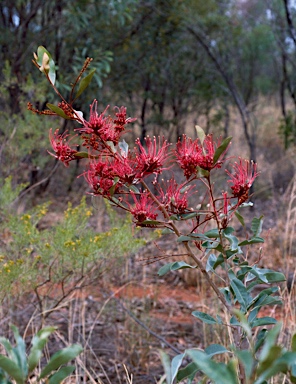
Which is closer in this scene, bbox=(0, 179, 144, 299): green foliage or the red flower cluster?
the red flower cluster

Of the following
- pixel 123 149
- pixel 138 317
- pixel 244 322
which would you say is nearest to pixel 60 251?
pixel 138 317

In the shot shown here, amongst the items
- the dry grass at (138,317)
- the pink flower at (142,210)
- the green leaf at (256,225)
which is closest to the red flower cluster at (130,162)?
the pink flower at (142,210)

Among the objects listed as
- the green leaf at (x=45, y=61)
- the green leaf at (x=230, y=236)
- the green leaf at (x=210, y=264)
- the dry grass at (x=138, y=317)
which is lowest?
the dry grass at (x=138, y=317)

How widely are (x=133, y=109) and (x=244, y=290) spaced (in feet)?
19.6

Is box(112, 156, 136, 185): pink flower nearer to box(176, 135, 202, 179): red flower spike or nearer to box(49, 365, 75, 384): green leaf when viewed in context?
box(176, 135, 202, 179): red flower spike

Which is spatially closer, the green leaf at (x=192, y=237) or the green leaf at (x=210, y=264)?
the green leaf at (x=192, y=237)

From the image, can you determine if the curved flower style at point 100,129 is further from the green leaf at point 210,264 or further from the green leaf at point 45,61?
the green leaf at point 210,264

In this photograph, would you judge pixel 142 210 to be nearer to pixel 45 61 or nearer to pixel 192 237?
pixel 192 237

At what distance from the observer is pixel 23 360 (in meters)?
0.70

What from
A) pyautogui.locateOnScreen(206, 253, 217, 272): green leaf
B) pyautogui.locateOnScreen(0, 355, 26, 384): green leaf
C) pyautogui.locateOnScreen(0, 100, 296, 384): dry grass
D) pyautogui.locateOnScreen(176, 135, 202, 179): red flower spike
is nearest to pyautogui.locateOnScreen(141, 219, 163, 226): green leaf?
pyautogui.locateOnScreen(176, 135, 202, 179): red flower spike

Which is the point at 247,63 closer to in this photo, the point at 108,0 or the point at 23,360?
the point at 108,0

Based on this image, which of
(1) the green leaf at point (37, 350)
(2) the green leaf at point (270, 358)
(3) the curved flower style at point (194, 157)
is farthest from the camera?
(3) the curved flower style at point (194, 157)

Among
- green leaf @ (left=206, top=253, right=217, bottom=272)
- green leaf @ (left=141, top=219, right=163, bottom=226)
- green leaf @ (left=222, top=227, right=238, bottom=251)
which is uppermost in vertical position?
green leaf @ (left=141, top=219, right=163, bottom=226)

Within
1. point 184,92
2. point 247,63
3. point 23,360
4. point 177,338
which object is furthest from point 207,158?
point 247,63
